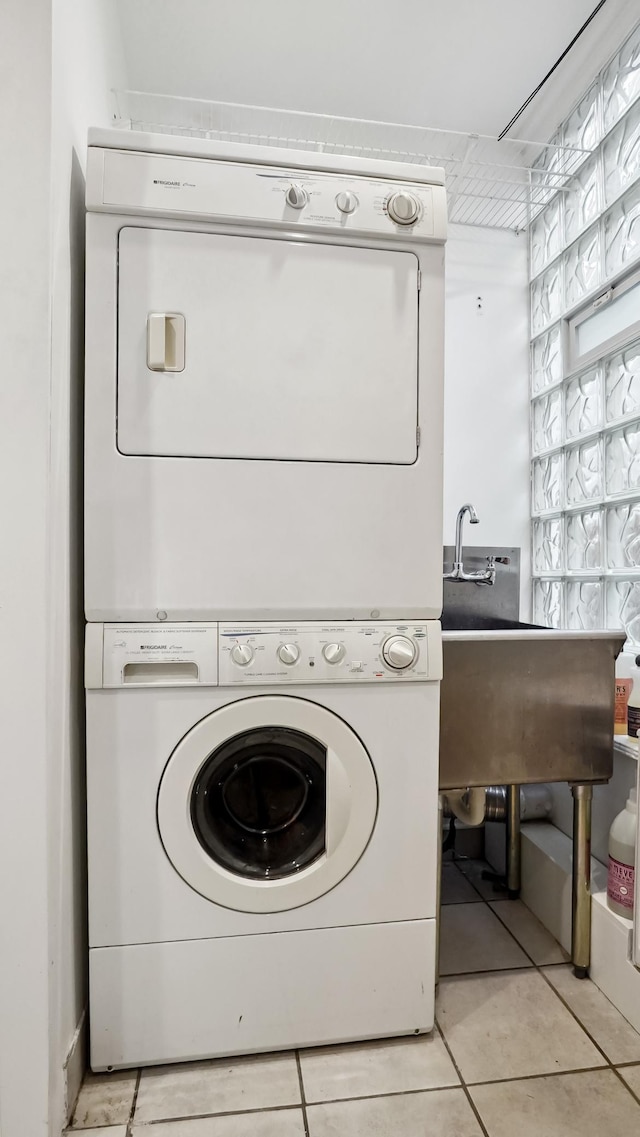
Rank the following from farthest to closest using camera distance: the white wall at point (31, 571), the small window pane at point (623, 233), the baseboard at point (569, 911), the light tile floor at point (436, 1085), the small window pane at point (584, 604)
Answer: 1. the small window pane at point (584, 604)
2. the small window pane at point (623, 233)
3. the baseboard at point (569, 911)
4. the light tile floor at point (436, 1085)
5. the white wall at point (31, 571)

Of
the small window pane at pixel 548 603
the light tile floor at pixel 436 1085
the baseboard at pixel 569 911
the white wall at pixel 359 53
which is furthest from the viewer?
the small window pane at pixel 548 603

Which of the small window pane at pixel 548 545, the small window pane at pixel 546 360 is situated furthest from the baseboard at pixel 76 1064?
the small window pane at pixel 546 360

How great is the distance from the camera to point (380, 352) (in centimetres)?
124

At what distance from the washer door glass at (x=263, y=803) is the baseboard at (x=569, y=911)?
0.75 metres

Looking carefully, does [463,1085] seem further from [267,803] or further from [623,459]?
[623,459]

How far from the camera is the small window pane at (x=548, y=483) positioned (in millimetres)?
2256

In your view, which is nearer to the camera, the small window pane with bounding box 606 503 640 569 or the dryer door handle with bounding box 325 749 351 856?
the dryer door handle with bounding box 325 749 351 856

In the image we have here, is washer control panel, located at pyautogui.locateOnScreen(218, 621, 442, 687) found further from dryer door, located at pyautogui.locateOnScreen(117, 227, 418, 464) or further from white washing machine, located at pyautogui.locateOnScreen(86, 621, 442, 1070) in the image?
dryer door, located at pyautogui.locateOnScreen(117, 227, 418, 464)

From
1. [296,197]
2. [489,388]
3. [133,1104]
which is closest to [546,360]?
[489,388]

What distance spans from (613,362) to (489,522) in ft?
2.33

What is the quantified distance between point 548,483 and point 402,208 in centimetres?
139

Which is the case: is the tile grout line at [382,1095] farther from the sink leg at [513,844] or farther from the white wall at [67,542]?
the sink leg at [513,844]

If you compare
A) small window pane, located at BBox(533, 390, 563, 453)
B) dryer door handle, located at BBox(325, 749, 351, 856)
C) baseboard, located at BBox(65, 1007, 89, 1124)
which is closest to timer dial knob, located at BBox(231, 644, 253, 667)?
dryer door handle, located at BBox(325, 749, 351, 856)

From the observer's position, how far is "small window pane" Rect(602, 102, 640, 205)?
1.81m
